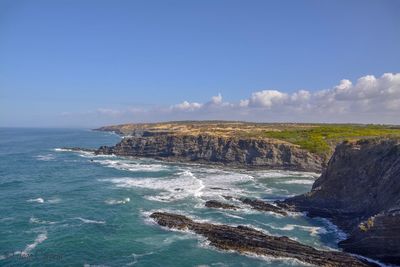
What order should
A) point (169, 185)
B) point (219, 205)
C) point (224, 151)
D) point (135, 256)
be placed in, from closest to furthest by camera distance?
→ point (135, 256) → point (219, 205) → point (169, 185) → point (224, 151)

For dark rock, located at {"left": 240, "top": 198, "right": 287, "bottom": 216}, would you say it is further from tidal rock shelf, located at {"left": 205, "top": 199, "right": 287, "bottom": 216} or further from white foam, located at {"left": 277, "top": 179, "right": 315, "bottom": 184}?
white foam, located at {"left": 277, "top": 179, "right": 315, "bottom": 184}

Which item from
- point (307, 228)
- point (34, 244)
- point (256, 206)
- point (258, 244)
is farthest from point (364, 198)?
point (34, 244)

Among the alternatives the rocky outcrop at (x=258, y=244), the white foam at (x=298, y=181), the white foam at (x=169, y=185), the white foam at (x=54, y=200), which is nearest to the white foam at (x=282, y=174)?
the white foam at (x=298, y=181)

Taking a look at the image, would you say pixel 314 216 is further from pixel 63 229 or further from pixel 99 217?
pixel 63 229

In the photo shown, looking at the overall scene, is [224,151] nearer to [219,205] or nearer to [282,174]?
[282,174]

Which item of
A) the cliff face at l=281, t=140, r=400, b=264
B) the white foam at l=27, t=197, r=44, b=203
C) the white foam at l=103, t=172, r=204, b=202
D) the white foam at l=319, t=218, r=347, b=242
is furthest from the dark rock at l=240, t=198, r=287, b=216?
the white foam at l=27, t=197, r=44, b=203

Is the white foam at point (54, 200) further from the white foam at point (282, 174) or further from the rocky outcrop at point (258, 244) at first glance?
the white foam at point (282, 174)
